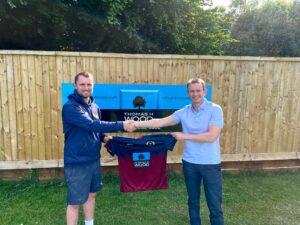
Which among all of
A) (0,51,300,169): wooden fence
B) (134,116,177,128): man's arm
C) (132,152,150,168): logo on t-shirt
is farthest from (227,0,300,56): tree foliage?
(132,152,150,168): logo on t-shirt

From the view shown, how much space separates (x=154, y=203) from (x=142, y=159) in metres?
1.12

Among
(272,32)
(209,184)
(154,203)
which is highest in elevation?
(272,32)

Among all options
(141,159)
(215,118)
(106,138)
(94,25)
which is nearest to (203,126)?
(215,118)

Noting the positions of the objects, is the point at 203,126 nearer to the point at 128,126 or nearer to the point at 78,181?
the point at 128,126

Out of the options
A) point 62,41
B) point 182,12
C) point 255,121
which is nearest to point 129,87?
point 255,121

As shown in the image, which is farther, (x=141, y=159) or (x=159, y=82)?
(x=159, y=82)

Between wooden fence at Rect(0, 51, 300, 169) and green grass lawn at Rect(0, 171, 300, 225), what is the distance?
45 centimetres

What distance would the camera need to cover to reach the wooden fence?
438 centimetres

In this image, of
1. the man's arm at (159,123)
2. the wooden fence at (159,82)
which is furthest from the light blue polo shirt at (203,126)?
the wooden fence at (159,82)

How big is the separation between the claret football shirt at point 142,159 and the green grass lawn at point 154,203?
1.90ft

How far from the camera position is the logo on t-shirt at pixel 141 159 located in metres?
3.32

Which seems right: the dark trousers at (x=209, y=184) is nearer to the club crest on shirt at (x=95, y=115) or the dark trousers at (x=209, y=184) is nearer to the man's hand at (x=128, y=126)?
the man's hand at (x=128, y=126)

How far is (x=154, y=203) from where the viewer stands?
412 cm

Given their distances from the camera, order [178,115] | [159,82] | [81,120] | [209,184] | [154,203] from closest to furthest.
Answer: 1. [81,120]
2. [209,184]
3. [178,115]
4. [154,203]
5. [159,82]
